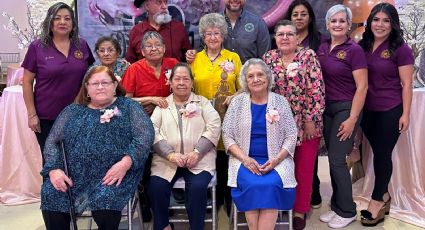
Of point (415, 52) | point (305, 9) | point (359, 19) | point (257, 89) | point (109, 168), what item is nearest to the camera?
point (109, 168)

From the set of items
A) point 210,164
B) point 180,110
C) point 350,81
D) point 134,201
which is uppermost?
point 350,81

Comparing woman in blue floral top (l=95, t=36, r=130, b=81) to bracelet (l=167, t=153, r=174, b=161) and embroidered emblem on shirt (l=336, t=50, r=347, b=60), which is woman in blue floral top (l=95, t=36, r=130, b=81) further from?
embroidered emblem on shirt (l=336, t=50, r=347, b=60)

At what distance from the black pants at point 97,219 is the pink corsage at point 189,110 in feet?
2.57

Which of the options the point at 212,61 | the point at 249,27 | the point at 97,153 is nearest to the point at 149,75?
the point at 212,61

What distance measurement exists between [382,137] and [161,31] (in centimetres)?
185

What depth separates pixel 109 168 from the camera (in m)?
2.58

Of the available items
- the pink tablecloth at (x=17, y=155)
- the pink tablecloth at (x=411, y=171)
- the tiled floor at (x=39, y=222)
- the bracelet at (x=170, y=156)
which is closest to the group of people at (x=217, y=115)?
the bracelet at (x=170, y=156)

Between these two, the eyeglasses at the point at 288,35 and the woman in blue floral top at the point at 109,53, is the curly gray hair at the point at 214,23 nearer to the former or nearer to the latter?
the eyeglasses at the point at 288,35

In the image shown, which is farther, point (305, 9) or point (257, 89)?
point (305, 9)

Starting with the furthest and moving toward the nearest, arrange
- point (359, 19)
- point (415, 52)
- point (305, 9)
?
point (359, 19)
point (415, 52)
point (305, 9)

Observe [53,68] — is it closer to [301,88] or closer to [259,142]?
[259,142]

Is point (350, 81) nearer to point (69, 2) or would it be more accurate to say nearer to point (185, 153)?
point (185, 153)

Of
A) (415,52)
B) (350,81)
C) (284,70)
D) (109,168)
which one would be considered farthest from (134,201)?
(415,52)

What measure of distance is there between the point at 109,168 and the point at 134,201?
420 mm
